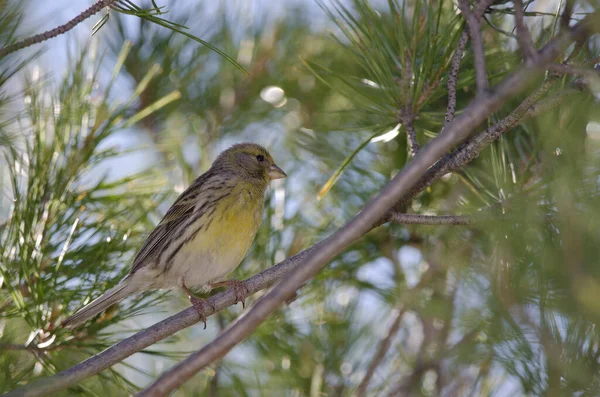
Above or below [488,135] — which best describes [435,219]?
below

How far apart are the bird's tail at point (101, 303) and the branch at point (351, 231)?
4.70 ft

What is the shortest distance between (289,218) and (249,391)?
95 cm

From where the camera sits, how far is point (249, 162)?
4.35 meters

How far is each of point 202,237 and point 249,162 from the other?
2.41 feet

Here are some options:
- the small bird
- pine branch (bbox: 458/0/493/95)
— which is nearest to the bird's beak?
the small bird

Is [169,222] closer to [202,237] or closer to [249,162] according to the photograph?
[202,237]

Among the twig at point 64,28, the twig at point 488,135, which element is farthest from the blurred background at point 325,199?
the twig at point 64,28

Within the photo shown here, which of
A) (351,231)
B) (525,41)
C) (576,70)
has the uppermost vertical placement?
(525,41)

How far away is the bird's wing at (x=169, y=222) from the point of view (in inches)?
147

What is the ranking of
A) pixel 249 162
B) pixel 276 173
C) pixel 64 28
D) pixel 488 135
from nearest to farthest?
pixel 64 28 → pixel 488 135 → pixel 276 173 → pixel 249 162

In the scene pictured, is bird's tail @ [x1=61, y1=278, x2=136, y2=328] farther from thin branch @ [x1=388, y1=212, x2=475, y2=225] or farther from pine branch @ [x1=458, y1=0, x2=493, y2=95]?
pine branch @ [x1=458, y1=0, x2=493, y2=95]

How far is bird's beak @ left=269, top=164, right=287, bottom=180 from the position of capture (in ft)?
13.7

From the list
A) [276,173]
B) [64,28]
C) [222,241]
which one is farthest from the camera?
[276,173]

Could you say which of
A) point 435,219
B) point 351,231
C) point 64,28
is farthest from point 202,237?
point 351,231
